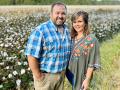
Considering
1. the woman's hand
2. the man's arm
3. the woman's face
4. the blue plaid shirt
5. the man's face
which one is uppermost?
the man's face

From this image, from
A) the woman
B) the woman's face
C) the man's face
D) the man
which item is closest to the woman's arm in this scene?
the woman

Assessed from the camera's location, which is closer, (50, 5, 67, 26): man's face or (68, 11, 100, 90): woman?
(50, 5, 67, 26): man's face

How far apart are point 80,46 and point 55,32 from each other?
37 centimetres

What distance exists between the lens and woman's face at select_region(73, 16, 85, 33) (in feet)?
13.1

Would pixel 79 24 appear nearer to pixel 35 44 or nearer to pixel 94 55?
pixel 94 55

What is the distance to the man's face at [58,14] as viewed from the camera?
12.5ft

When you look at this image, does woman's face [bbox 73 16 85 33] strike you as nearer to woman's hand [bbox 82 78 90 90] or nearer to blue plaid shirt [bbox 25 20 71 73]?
blue plaid shirt [bbox 25 20 71 73]

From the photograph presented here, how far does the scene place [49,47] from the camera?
12.4 feet

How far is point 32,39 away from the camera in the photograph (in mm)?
3746

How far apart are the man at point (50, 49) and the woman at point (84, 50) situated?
12cm

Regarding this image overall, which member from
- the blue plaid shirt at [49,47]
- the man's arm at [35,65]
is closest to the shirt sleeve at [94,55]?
the blue plaid shirt at [49,47]

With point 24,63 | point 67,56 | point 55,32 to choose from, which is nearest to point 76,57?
point 67,56

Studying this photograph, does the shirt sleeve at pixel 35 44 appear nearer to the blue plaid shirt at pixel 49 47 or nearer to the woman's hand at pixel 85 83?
the blue plaid shirt at pixel 49 47

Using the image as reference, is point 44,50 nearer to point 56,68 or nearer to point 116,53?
point 56,68
